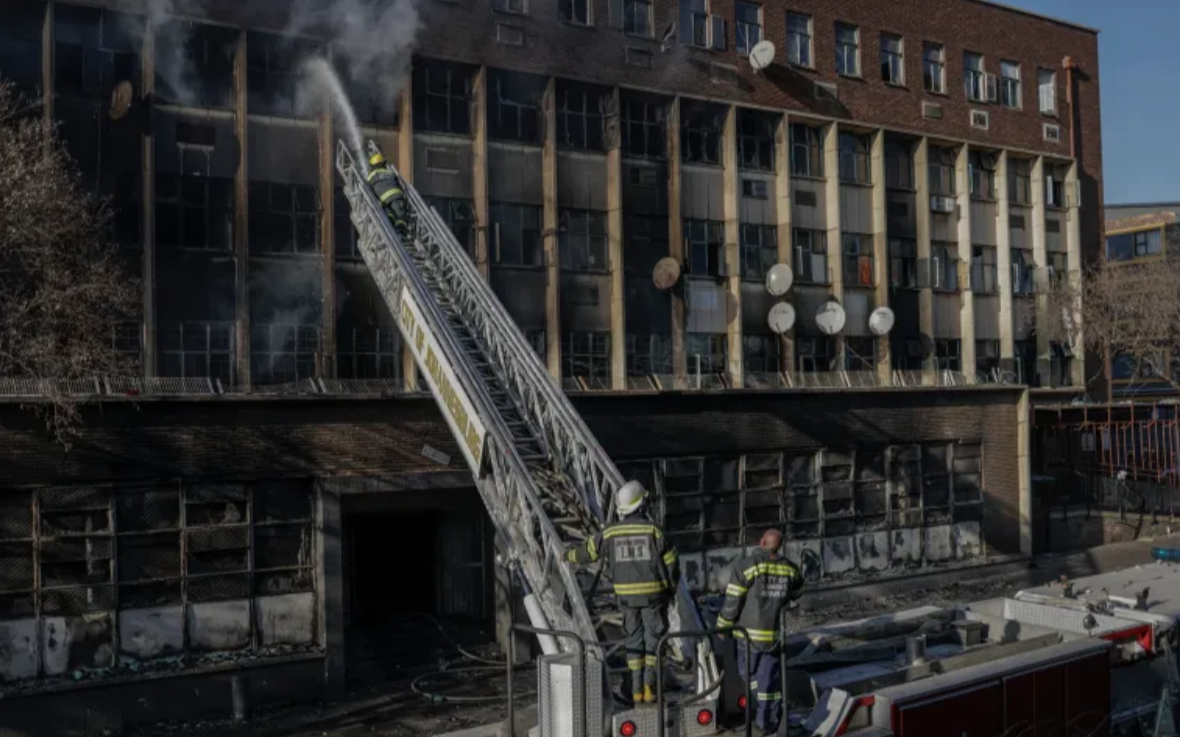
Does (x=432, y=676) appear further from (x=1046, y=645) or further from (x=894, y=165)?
(x=894, y=165)

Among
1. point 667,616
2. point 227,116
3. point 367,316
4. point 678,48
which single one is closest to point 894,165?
point 678,48

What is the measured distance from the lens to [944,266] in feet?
89.1

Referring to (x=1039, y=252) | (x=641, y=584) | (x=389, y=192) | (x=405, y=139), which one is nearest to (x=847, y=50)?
(x=1039, y=252)

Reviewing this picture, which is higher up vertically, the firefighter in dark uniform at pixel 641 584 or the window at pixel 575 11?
the window at pixel 575 11

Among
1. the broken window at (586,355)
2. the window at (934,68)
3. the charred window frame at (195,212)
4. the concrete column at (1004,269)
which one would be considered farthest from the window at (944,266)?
the charred window frame at (195,212)

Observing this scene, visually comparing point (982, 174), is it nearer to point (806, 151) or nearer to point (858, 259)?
point (858, 259)

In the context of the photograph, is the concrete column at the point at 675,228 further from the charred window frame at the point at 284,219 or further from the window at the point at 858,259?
the charred window frame at the point at 284,219

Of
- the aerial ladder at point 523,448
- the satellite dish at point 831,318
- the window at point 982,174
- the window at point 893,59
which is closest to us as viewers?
the aerial ladder at point 523,448

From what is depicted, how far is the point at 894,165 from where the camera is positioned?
86.0ft

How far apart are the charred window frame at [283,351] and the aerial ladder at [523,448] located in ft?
9.35

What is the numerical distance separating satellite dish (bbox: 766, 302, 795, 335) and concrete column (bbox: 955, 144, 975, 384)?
20.5ft

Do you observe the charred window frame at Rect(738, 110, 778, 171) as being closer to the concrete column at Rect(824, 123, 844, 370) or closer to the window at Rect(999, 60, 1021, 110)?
the concrete column at Rect(824, 123, 844, 370)

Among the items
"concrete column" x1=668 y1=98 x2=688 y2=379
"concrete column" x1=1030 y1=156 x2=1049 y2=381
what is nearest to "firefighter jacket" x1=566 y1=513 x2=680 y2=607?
"concrete column" x1=668 y1=98 x2=688 y2=379

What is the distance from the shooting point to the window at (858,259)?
996 inches
